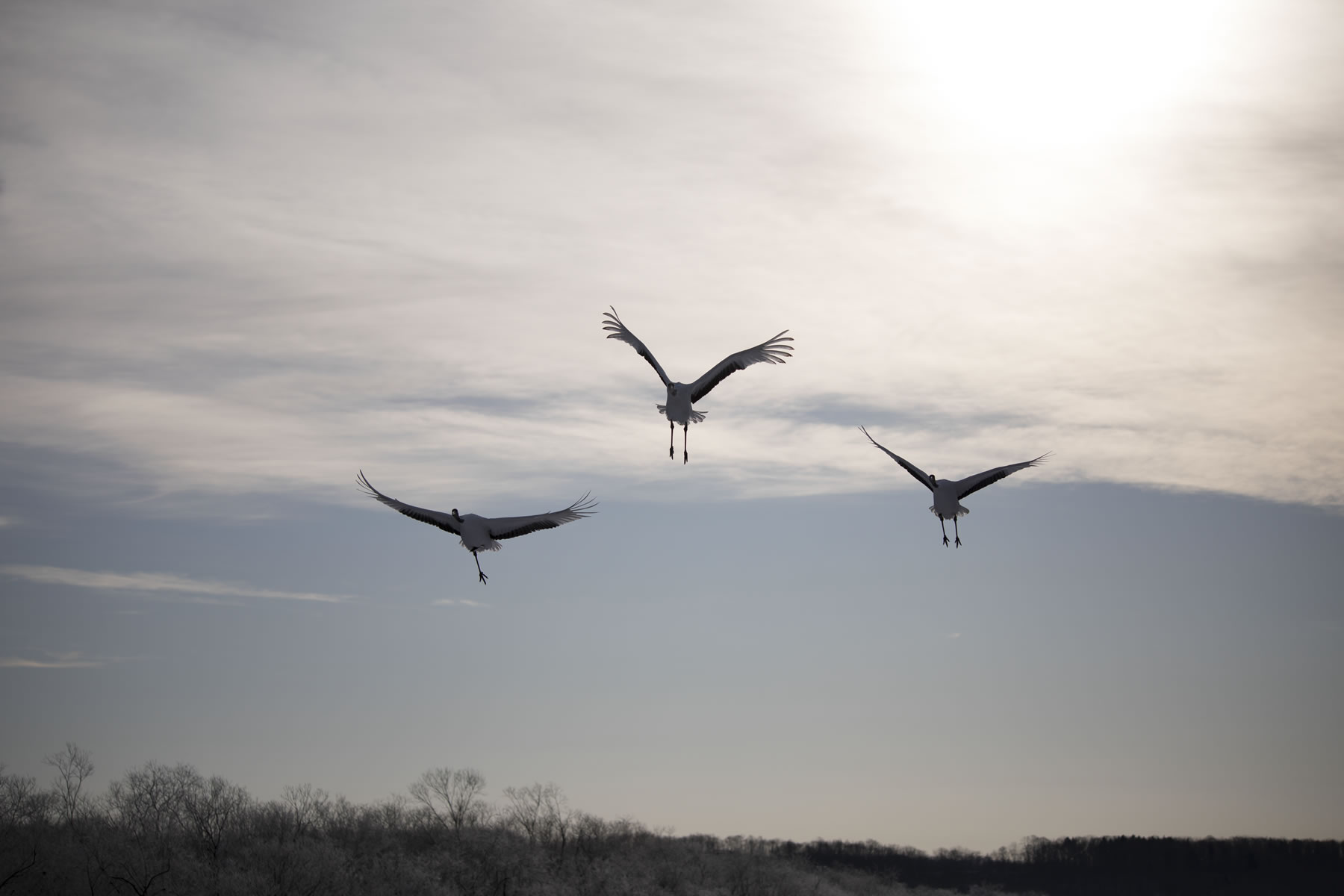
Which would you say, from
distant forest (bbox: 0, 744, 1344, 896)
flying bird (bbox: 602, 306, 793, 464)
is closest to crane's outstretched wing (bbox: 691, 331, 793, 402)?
flying bird (bbox: 602, 306, 793, 464)

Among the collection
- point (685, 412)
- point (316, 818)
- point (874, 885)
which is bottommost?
point (874, 885)

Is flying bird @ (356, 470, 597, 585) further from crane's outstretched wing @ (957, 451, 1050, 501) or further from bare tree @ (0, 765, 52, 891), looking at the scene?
bare tree @ (0, 765, 52, 891)

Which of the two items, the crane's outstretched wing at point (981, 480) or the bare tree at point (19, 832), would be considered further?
the bare tree at point (19, 832)

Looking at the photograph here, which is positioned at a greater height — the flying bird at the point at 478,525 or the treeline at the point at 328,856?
the flying bird at the point at 478,525

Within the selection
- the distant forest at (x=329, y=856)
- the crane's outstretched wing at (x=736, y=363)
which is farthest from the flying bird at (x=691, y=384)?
the distant forest at (x=329, y=856)

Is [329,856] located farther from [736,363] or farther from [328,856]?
[736,363]

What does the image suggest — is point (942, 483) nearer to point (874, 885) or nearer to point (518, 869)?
point (518, 869)

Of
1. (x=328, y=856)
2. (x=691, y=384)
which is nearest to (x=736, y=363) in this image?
(x=691, y=384)

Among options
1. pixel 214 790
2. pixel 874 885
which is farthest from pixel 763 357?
pixel 874 885

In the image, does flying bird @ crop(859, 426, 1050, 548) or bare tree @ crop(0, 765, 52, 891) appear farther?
bare tree @ crop(0, 765, 52, 891)

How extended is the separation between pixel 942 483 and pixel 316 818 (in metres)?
83.7

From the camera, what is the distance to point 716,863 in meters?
126

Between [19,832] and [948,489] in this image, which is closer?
[948,489]

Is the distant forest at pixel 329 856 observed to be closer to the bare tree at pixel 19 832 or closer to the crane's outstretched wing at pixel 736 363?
the bare tree at pixel 19 832
